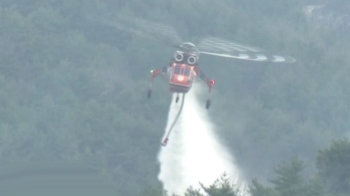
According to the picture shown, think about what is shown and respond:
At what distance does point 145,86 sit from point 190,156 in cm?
2002

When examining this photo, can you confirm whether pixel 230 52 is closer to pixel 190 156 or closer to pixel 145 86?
pixel 190 156

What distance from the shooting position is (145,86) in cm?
7294

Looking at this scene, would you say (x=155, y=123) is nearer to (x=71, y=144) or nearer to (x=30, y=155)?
(x=71, y=144)

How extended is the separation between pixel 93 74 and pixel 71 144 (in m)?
12.0

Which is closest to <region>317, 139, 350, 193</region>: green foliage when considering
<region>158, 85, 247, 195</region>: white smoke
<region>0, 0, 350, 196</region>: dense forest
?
<region>158, 85, 247, 195</region>: white smoke

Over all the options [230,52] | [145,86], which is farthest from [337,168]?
[145,86]

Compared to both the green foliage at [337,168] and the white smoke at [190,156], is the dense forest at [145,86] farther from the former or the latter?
the green foliage at [337,168]

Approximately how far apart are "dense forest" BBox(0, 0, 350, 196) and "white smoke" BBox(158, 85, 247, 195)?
4.95 feet

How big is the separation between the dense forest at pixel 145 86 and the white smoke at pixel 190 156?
4.95ft

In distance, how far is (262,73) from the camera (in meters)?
79.3

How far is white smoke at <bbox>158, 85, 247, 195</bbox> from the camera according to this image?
162 feet

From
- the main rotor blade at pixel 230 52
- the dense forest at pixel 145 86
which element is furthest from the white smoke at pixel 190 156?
the main rotor blade at pixel 230 52

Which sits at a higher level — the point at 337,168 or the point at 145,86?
the point at 145,86

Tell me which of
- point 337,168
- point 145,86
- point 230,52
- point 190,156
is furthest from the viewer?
point 145,86
